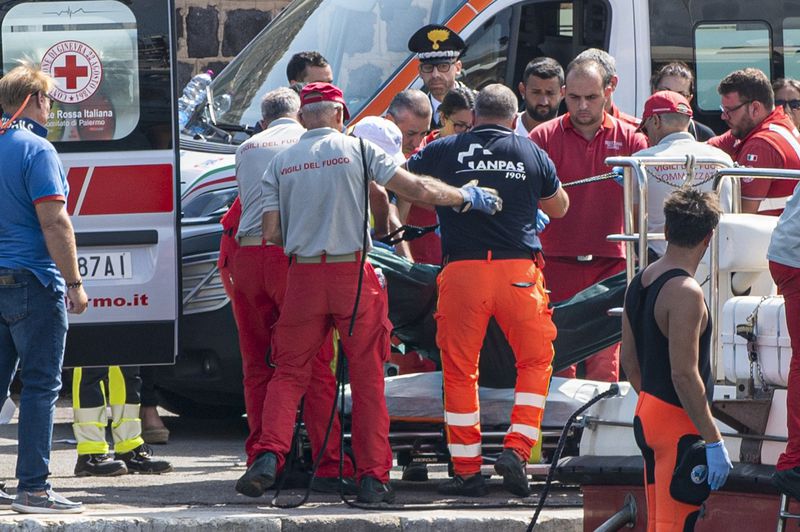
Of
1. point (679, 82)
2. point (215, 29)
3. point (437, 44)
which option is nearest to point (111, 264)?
point (437, 44)

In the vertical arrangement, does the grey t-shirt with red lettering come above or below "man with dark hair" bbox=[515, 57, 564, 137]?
below

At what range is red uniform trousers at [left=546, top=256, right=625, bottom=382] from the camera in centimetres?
859

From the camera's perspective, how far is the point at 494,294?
7648 mm

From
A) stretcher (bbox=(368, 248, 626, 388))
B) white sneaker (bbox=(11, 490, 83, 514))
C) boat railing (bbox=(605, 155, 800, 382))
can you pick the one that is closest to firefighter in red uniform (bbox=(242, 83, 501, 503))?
stretcher (bbox=(368, 248, 626, 388))

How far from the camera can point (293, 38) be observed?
10672mm

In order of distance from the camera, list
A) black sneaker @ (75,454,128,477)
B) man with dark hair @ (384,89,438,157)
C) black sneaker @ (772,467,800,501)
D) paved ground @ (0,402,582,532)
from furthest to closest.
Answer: man with dark hair @ (384,89,438,157), black sneaker @ (75,454,128,477), paved ground @ (0,402,582,532), black sneaker @ (772,467,800,501)

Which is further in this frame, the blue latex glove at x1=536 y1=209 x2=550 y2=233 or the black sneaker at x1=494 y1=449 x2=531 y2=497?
the blue latex glove at x1=536 y1=209 x2=550 y2=233

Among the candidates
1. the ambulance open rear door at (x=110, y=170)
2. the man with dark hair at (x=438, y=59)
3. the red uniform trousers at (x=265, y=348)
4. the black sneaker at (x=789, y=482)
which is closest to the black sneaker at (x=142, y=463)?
the ambulance open rear door at (x=110, y=170)

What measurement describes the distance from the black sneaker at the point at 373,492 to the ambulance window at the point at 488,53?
3290 mm

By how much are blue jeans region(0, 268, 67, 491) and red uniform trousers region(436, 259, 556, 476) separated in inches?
66.1

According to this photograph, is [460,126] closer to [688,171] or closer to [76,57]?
[688,171]

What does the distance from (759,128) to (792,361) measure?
2.47 meters

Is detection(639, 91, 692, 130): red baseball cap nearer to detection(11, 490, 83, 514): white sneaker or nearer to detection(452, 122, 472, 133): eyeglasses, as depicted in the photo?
detection(452, 122, 472, 133): eyeglasses

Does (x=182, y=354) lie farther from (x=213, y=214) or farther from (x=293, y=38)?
(x=293, y=38)
